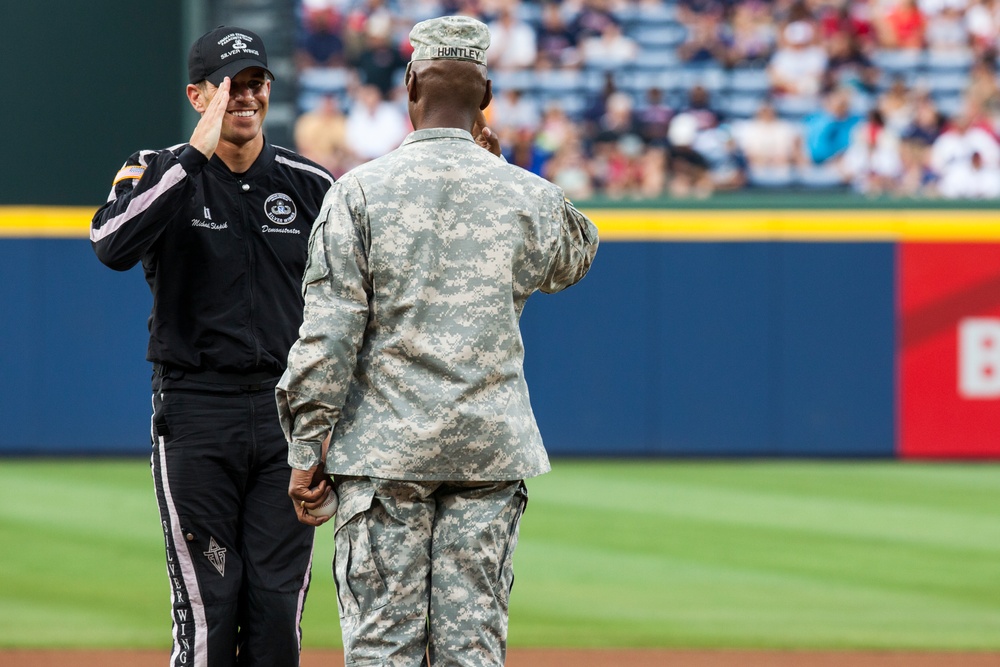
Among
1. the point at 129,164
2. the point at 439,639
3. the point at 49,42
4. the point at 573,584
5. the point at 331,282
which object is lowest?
the point at 573,584

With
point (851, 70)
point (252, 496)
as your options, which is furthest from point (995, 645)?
point (851, 70)

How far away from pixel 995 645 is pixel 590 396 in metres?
5.60

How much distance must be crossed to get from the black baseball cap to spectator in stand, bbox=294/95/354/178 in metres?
9.03

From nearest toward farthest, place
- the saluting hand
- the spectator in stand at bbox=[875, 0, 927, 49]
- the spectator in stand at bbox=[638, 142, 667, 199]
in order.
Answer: the saluting hand < the spectator in stand at bbox=[638, 142, 667, 199] < the spectator in stand at bbox=[875, 0, 927, 49]

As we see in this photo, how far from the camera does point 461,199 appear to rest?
11.8 feet

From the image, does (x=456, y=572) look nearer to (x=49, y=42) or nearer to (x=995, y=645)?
(x=995, y=645)

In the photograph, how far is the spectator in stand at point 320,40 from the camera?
14852mm

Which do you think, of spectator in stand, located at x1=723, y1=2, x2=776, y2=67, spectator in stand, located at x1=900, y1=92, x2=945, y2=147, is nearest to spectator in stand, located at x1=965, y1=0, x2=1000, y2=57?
spectator in stand, located at x1=900, y1=92, x2=945, y2=147

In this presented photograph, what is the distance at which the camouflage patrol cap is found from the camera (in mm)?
3561

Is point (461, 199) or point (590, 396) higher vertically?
point (461, 199)

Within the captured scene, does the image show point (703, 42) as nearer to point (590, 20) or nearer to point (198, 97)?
point (590, 20)

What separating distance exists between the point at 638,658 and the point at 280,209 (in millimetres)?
2552

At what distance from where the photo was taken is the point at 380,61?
14.3 meters

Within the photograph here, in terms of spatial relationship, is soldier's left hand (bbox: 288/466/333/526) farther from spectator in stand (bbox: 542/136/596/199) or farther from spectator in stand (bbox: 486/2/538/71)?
spectator in stand (bbox: 486/2/538/71)
